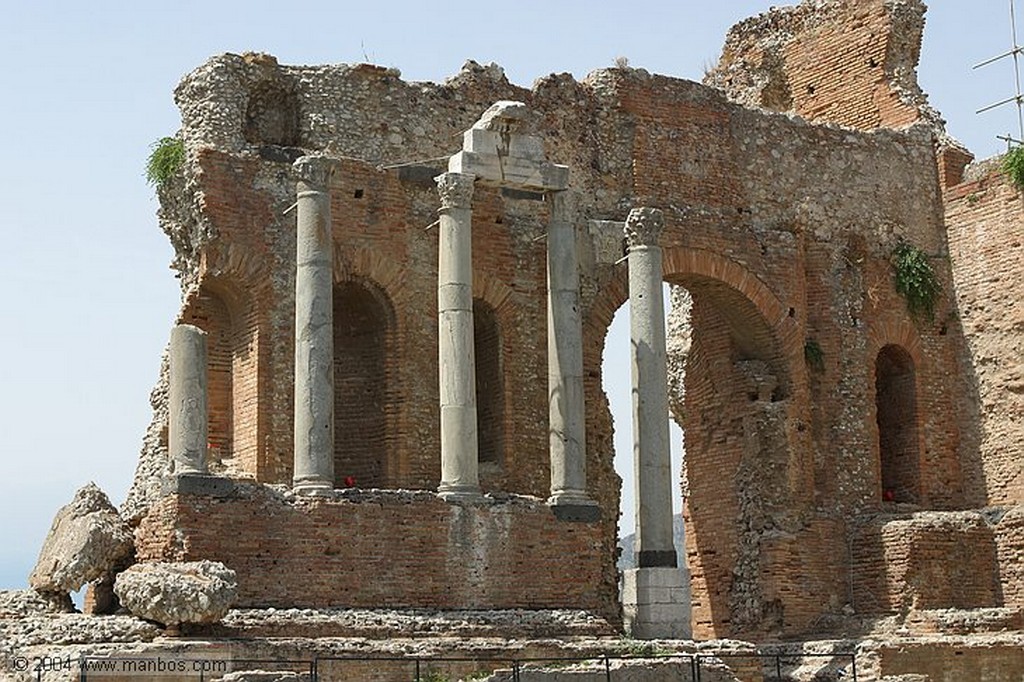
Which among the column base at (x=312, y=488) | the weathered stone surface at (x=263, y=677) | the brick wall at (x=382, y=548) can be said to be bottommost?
the weathered stone surface at (x=263, y=677)

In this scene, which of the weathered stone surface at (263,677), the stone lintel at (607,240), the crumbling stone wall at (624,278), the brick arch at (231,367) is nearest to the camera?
the weathered stone surface at (263,677)

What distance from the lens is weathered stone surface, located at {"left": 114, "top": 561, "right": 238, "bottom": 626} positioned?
63.9 ft

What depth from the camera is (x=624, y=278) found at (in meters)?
26.8

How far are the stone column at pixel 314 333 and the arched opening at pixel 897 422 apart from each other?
10.7 metres

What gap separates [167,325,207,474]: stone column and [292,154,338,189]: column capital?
255 cm

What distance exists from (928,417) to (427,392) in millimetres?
9417

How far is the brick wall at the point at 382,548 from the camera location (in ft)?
69.4

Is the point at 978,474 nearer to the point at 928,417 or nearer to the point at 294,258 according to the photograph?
the point at 928,417

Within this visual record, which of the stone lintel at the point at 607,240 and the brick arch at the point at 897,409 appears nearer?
the stone lintel at the point at 607,240

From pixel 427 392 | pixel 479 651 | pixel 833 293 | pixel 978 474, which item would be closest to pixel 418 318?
pixel 427 392

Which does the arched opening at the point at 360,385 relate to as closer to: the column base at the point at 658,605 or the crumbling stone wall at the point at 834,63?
the column base at the point at 658,605

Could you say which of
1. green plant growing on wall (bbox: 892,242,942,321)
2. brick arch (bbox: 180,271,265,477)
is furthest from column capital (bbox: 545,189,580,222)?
green plant growing on wall (bbox: 892,242,942,321)

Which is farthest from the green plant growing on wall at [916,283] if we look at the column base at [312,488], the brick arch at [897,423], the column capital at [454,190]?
the column base at [312,488]

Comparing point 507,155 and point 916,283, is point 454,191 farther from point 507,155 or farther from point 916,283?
point 916,283
